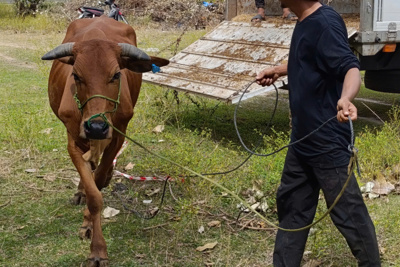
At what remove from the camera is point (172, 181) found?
5.67 m

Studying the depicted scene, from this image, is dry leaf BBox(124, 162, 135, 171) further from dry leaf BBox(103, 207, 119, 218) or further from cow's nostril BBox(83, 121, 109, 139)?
cow's nostril BBox(83, 121, 109, 139)

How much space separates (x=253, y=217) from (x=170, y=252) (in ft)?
2.88

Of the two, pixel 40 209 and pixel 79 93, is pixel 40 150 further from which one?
pixel 79 93

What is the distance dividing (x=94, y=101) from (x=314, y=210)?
1611mm

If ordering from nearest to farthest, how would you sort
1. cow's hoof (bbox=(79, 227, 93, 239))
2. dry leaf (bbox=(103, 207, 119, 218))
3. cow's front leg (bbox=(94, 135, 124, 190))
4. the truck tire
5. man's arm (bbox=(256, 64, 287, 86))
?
man's arm (bbox=(256, 64, 287, 86)), cow's hoof (bbox=(79, 227, 93, 239)), cow's front leg (bbox=(94, 135, 124, 190)), dry leaf (bbox=(103, 207, 119, 218)), the truck tire

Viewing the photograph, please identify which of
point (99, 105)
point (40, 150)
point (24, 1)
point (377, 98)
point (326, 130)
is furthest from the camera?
point (24, 1)

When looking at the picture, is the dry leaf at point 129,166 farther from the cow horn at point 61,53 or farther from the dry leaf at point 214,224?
the cow horn at point 61,53

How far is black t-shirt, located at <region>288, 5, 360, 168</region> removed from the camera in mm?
3166

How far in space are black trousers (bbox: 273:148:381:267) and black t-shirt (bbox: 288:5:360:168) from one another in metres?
0.11

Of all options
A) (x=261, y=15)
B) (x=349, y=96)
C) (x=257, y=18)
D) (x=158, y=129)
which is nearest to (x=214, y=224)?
(x=349, y=96)

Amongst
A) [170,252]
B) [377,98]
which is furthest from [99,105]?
[377,98]

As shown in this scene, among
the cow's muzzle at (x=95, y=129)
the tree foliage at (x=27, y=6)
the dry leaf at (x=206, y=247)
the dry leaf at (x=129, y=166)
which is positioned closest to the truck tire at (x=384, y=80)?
the dry leaf at (x=129, y=166)

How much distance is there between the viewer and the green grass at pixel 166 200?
4.28m

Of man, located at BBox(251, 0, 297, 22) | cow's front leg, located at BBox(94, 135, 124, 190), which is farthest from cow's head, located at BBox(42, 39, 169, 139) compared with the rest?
man, located at BBox(251, 0, 297, 22)
